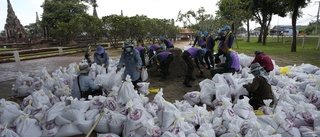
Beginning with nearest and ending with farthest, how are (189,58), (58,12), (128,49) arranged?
(128,49) → (189,58) → (58,12)

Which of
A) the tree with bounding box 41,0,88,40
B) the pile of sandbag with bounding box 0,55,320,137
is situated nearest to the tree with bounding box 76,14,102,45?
the tree with bounding box 41,0,88,40

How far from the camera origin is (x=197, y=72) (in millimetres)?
6129

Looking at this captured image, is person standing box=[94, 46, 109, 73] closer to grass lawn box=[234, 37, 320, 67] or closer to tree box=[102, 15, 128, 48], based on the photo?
grass lawn box=[234, 37, 320, 67]

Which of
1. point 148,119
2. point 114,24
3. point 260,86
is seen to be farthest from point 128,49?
point 114,24

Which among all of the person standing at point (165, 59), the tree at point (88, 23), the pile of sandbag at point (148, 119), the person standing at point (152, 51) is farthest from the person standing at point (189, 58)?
the tree at point (88, 23)

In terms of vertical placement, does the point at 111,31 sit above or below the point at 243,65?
above

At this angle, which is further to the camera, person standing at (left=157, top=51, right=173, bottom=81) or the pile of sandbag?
person standing at (left=157, top=51, right=173, bottom=81)

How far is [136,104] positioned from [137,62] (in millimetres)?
1579

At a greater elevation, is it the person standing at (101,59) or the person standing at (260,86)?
the person standing at (101,59)

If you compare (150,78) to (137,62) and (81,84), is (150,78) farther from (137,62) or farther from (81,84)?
(81,84)

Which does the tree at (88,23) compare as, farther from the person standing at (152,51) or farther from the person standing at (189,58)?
the person standing at (189,58)

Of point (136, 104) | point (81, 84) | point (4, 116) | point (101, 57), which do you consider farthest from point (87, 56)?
point (136, 104)

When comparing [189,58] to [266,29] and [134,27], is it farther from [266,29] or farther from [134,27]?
[266,29]

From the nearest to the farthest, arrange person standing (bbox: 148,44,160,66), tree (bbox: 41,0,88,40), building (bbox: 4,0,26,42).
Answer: person standing (bbox: 148,44,160,66) < tree (bbox: 41,0,88,40) < building (bbox: 4,0,26,42)
